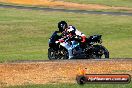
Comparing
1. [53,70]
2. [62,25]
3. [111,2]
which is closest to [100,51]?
[62,25]

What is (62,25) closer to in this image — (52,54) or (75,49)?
(75,49)

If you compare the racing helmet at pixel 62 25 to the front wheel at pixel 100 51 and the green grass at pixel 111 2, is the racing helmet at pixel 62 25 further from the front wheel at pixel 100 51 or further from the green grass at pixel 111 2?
the green grass at pixel 111 2

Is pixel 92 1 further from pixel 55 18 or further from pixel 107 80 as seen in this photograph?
pixel 107 80

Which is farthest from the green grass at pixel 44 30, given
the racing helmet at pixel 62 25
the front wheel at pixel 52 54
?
the racing helmet at pixel 62 25

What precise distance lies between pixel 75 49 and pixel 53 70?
4288 millimetres

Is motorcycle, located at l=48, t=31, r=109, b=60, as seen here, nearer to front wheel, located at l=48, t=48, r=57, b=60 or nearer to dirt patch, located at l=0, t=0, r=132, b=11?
front wheel, located at l=48, t=48, r=57, b=60

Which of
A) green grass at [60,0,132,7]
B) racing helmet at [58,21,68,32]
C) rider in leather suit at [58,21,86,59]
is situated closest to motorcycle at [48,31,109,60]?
rider in leather suit at [58,21,86,59]

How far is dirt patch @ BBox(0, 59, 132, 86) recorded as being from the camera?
16375 millimetres

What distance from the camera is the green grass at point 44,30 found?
1229 inches

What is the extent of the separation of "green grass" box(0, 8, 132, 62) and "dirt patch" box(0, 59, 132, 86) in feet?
24.4

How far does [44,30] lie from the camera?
1622 inches

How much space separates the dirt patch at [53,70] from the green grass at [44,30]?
293 inches

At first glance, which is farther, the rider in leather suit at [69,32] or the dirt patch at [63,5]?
the dirt patch at [63,5]

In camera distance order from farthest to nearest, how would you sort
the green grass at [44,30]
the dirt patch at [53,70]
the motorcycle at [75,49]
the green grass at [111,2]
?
the green grass at [111,2] → the green grass at [44,30] → the motorcycle at [75,49] → the dirt patch at [53,70]
